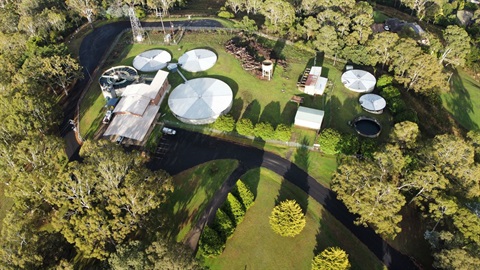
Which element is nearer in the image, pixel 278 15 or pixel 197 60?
pixel 197 60

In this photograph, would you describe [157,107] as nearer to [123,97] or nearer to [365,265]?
[123,97]

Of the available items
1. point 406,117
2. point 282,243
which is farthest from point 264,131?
point 406,117

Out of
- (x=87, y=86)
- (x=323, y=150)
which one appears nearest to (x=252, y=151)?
(x=323, y=150)

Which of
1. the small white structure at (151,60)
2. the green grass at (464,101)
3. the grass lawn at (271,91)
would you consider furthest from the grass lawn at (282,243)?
the green grass at (464,101)

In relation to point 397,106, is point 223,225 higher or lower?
lower

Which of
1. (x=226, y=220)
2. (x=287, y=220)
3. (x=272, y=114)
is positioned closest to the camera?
(x=287, y=220)

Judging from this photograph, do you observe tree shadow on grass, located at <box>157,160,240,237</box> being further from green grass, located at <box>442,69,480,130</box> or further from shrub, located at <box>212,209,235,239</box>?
green grass, located at <box>442,69,480,130</box>

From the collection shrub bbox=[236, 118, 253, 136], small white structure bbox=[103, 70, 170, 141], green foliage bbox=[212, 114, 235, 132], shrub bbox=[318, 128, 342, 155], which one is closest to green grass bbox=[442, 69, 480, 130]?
shrub bbox=[318, 128, 342, 155]

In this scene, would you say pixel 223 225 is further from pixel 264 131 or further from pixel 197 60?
pixel 197 60
